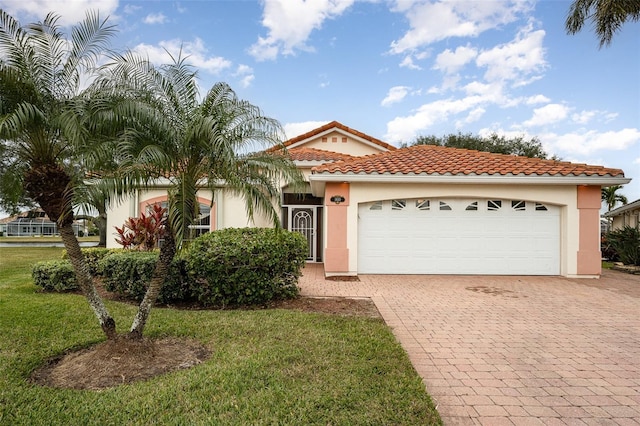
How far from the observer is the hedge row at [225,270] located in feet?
24.3

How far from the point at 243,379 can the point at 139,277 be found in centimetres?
511

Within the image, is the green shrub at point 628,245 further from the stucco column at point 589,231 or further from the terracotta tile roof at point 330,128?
the terracotta tile roof at point 330,128

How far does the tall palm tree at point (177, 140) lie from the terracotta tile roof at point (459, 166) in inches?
241

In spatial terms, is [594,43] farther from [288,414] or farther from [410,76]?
[288,414]

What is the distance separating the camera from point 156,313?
271 inches

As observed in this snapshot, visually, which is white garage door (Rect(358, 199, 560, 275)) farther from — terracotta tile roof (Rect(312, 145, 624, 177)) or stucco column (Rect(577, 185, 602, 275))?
terracotta tile roof (Rect(312, 145, 624, 177))

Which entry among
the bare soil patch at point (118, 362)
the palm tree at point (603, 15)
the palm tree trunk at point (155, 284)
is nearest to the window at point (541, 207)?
the palm tree at point (603, 15)

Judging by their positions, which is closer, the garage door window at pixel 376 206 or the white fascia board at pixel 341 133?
the garage door window at pixel 376 206

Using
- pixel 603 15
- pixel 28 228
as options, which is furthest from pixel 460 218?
pixel 28 228

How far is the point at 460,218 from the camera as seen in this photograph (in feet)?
39.2

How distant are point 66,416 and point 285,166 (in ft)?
13.7

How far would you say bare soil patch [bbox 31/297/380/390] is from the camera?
4230mm

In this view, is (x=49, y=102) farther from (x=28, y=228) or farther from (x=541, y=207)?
(x=28, y=228)

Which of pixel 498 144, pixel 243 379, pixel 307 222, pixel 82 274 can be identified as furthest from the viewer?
pixel 498 144
